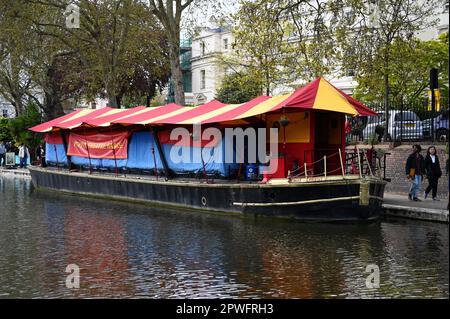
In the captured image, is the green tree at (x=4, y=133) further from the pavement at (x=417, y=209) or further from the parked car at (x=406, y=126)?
Result: the pavement at (x=417, y=209)

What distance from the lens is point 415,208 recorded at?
18938mm

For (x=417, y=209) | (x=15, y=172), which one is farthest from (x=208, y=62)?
(x=417, y=209)

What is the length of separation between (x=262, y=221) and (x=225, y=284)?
8.02m

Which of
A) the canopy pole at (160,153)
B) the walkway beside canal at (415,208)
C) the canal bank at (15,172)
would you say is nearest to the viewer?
the walkway beside canal at (415,208)

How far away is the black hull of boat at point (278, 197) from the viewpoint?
18.3 metres

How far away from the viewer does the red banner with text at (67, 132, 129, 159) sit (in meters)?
27.0

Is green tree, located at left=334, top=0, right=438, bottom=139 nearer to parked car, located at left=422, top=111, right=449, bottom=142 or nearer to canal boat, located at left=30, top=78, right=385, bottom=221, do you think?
parked car, located at left=422, top=111, right=449, bottom=142

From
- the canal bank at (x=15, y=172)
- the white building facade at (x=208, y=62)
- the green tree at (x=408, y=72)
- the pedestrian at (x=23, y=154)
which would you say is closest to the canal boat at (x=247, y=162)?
the green tree at (x=408, y=72)

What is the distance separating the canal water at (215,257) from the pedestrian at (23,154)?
2707cm

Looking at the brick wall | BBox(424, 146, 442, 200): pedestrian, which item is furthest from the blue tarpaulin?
the brick wall

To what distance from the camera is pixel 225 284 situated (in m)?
11.5
